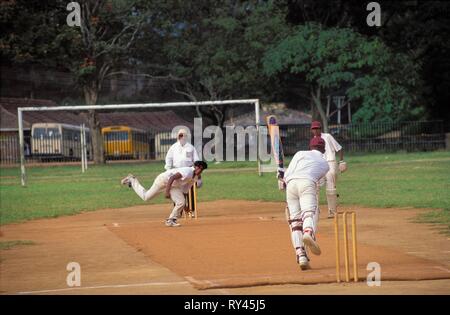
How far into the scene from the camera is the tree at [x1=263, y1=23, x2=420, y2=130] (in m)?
55.2

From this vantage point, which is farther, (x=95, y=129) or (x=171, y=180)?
(x=95, y=129)

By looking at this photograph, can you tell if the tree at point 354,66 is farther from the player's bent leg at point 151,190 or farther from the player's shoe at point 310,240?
the player's shoe at point 310,240

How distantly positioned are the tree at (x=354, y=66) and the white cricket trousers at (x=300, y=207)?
41.6 m

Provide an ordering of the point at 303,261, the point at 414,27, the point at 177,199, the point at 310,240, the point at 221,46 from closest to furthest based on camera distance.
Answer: the point at 310,240, the point at 303,261, the point at 177,199, the point at 221,46, the point at 414,27

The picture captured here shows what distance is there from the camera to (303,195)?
1373cm

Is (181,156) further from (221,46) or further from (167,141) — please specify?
(221,46)

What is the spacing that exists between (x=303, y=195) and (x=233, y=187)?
2073cm

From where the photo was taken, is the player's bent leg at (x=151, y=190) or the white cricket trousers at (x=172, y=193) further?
the player's bent leg at (x=151, y=190)

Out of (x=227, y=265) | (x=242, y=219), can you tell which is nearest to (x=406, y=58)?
(x=242, y=219)

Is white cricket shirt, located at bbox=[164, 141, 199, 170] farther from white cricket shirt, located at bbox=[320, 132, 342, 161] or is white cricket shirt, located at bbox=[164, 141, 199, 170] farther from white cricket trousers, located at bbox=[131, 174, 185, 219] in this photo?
white cricket shirt, located at bbox=[320, 132, 342, 161]

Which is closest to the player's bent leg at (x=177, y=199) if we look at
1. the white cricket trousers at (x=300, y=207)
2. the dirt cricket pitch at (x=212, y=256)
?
the dirt cricket pitch at (x=212, y=256)

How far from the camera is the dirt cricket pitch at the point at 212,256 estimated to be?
12.5m

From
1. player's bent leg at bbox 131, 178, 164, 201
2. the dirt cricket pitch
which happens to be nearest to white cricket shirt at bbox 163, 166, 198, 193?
player's bent leg at bbox 131, 178, 164, 201

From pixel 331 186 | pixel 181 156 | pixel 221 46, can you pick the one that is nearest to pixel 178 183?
pixel 181 156
